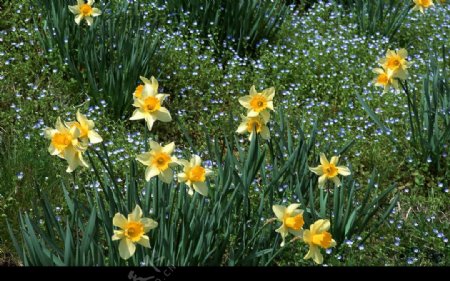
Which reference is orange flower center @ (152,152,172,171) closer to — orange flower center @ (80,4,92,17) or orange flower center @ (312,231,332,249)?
orange flower center @ (312,231,332,249)

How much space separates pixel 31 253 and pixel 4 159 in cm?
113

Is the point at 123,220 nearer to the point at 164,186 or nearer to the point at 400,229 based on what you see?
the point at 164,186

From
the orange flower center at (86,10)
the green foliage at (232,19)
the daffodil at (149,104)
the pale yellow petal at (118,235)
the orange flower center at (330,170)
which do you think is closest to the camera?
the pale yellow petal at (118,235)

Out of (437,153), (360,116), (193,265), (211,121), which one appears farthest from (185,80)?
(193,265)

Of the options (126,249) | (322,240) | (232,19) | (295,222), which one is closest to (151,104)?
(126,249)

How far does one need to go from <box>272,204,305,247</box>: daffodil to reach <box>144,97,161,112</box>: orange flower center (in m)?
0.52

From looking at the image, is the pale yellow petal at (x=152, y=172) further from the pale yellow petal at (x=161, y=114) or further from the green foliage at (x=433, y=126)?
the green foliage at (x=433, y=126)

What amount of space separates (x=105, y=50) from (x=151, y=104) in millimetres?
1493

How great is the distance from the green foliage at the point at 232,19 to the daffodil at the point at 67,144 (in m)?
2.19

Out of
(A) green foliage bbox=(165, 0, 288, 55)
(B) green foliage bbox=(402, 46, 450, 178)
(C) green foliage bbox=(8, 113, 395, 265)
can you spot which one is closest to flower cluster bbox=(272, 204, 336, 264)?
(C) green foliage bbox=(8, 113, 395, 265)

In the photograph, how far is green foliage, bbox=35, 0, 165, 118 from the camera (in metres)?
3.72

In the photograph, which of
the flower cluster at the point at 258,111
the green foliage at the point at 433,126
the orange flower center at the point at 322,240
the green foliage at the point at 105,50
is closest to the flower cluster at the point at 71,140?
the flower cluster at the point at 258,111

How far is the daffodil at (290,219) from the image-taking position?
2.29m

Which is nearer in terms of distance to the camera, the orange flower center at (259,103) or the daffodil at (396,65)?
the orange flower center at (259,103)
